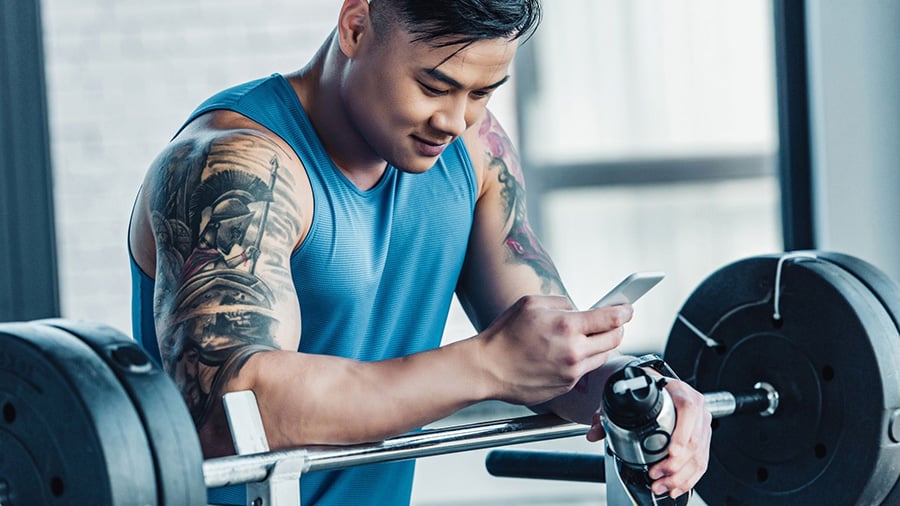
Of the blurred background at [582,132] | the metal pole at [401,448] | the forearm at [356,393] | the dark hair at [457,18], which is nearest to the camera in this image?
the metal pole at [401,448]

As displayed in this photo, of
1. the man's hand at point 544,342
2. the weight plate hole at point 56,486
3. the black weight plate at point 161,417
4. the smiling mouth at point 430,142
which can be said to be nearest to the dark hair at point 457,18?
the smiling mouth at point 430,142

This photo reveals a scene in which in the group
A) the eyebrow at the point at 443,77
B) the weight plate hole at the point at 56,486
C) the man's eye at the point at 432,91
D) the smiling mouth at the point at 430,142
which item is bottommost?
the weight plate hole at the point at 56,486

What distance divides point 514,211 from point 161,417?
83 centimetres

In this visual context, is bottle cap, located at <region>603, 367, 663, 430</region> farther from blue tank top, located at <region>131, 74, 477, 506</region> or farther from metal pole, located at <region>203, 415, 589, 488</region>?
blue tank top, located at <region>131, 74, 477, 506</region>

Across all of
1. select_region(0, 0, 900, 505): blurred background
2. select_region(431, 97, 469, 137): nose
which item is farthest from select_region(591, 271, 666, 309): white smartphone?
select_region(0, 0, 900, 505): blurred background

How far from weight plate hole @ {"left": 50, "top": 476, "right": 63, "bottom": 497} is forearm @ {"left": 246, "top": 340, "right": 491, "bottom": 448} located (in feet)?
0.86

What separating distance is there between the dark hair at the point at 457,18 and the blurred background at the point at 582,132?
Result: 67.8 inches

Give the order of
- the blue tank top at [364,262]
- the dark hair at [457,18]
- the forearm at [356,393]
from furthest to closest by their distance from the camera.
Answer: the blue tank top at [364,262] < the dark hair at [457,18] < the forearm at [356,393]

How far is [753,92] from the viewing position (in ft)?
12.0

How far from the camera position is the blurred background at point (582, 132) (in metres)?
2.76

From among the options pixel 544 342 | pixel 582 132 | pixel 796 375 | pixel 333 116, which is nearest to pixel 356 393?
pixel 544 342

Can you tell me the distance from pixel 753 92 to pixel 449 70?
104 inches

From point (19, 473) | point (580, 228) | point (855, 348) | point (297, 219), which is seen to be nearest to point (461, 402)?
point (297, 219)

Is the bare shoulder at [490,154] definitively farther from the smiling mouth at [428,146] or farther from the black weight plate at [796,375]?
the black weight plate at [796,375]
